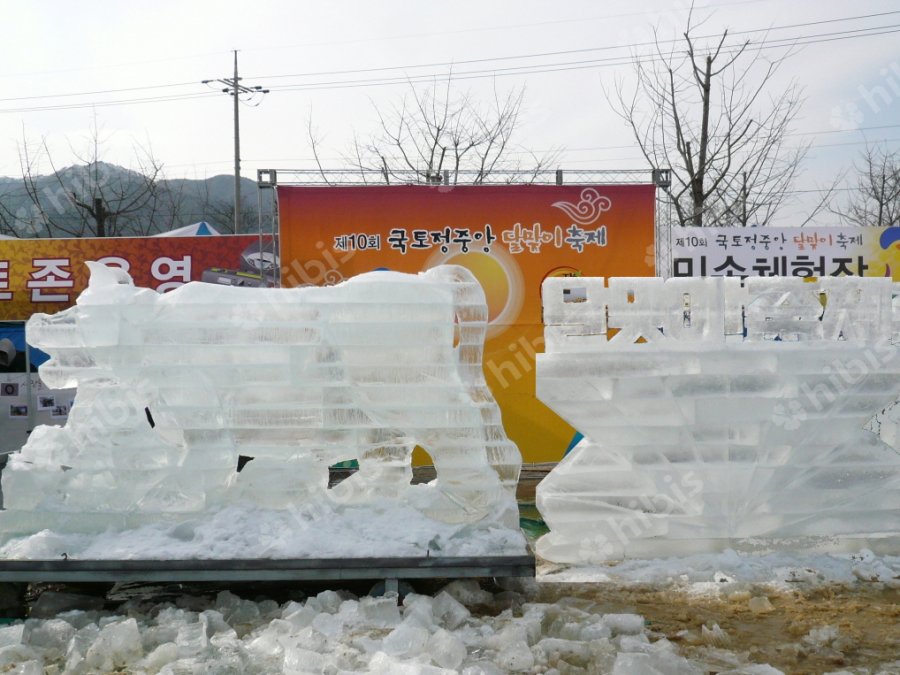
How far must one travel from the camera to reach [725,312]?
14.8 feet

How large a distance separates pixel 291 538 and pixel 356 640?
706mm

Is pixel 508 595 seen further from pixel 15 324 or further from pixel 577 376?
pixel 15 324

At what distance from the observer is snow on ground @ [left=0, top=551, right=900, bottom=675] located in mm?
3281

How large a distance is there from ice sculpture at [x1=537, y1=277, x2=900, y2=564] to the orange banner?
483 cm

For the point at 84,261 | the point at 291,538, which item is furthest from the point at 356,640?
the point at 84,261

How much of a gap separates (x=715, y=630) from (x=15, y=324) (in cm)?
726

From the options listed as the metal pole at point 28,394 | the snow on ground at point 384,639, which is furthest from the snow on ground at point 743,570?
the metal pole at point 28,394

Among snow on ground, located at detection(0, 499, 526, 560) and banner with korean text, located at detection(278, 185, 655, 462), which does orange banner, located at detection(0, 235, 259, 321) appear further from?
snow on ground, located at detection(0, 499, 526, 560)

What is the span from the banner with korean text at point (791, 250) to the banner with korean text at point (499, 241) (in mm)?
473

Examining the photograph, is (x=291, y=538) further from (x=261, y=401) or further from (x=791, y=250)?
(x=791, y=250)

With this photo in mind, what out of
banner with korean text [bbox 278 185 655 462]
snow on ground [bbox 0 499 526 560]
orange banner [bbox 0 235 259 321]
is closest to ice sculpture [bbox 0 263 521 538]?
snow on ground [bbox 0 499 526 560]

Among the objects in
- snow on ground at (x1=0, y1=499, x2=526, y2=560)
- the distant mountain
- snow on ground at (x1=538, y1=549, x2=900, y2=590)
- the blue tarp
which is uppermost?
the distant mountain

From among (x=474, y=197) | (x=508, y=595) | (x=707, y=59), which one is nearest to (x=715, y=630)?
(x=508, y=595)

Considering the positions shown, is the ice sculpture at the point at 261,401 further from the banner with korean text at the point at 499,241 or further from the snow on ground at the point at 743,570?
the banner with korean text at the point at 499,241
